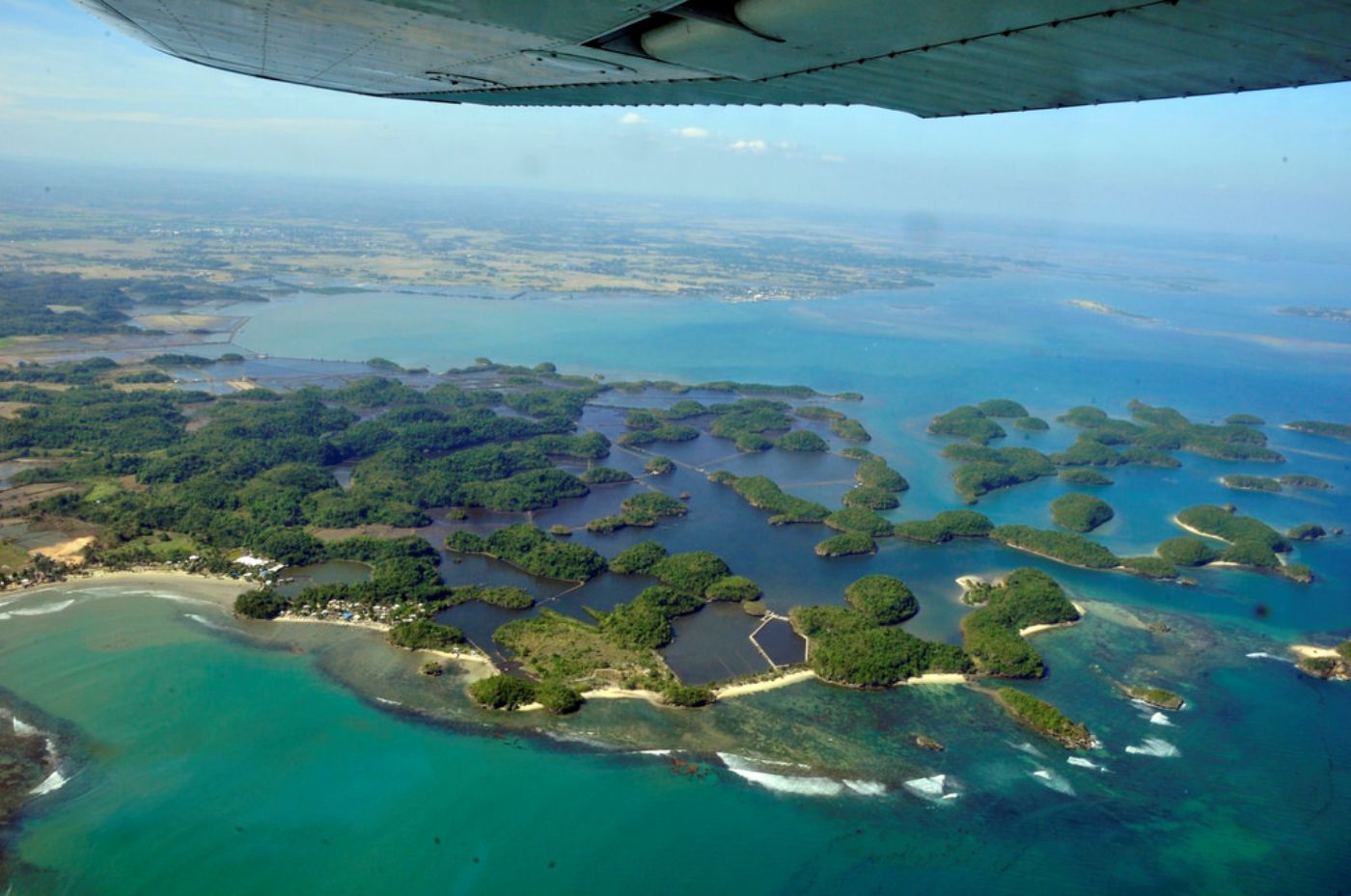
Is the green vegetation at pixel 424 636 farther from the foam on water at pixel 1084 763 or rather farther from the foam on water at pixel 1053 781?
the foam on water at pixel 1084 763

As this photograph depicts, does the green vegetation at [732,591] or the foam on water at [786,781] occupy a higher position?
the green vegetation at [732,591]

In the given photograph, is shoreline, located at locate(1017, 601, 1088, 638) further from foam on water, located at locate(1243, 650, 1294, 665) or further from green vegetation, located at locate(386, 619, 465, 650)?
green vegetation, located at locate(386, 619, 465, 650)

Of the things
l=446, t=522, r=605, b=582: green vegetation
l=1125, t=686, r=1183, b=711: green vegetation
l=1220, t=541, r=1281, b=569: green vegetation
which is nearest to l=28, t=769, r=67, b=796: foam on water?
l=446, t=522, r=605, b=582: green vegetation

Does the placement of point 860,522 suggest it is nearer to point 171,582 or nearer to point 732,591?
point 732,591

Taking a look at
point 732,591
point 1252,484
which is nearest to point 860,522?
point 732,591

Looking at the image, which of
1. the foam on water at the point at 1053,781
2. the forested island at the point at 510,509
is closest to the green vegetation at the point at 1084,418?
the forested island at the point at 510,509

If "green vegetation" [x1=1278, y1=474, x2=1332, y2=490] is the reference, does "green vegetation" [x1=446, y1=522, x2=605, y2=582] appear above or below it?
below

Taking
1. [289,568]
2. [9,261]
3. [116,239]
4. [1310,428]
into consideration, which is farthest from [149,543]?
[116,239]
